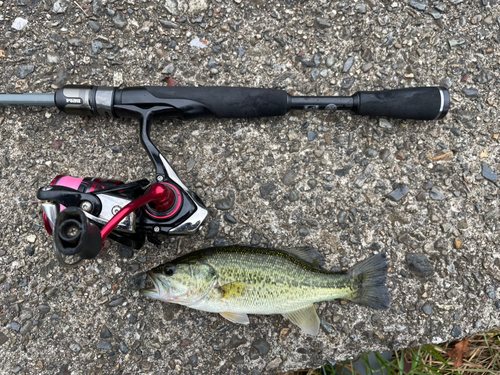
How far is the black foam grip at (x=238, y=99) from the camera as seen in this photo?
2.77 m

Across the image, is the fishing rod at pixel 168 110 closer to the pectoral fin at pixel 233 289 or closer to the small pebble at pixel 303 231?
the pectoral fin at pixel 233 289

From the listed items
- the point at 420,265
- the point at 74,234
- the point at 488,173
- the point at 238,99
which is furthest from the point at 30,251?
the point at 488,173

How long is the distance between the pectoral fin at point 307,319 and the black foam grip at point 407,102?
5.44 feet

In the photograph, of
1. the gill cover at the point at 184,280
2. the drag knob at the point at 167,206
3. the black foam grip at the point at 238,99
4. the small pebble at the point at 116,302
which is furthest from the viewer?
the small pebble at the point at 116,302

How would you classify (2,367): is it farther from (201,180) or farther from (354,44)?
(354,44)

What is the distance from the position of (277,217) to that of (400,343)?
1.48 metres

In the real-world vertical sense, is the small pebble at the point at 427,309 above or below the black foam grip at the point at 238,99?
below

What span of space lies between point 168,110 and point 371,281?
2061mm

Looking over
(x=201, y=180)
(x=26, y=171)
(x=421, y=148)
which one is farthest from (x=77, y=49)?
(x=421, y=148)

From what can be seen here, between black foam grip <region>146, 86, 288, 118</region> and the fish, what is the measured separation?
1.10m

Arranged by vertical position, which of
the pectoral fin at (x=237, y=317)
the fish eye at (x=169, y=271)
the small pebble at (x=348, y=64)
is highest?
the small pebble at (x=348, y=64)

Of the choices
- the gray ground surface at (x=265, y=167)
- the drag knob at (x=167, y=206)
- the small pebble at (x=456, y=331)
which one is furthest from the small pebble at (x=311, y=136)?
the small pebble at (x=456, y=331)

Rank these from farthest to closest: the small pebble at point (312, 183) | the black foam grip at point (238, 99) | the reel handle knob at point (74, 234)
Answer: the small pebble at point (312, 183), the black foam grip at point (238, 99), the reel handle knob at point (74, 234)

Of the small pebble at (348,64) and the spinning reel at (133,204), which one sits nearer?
the spinning reel at (133,204)
